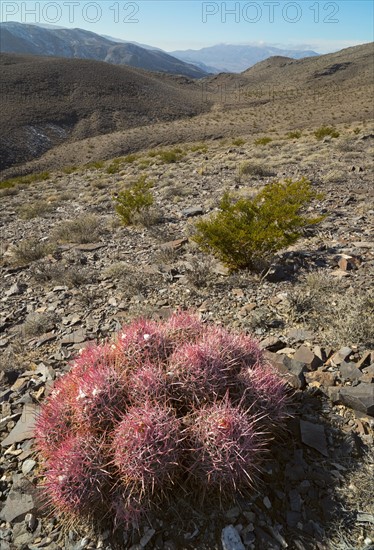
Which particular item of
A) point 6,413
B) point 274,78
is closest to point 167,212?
point 6,413

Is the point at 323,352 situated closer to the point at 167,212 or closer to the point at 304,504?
the point at 304,504

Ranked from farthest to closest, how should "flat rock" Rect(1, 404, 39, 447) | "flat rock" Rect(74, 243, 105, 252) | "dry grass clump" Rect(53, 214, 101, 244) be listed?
"dry grass clump" Rect(53, 214, 101, 244) < "flat rock" Rect(74, 243, 105, 252) < "flat rock" Rect(1, 404, 39, 447)

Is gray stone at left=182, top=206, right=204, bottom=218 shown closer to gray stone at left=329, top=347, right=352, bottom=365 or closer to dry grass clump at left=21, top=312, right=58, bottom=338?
dry grass clump at left=21, top=312, right=58, bottom=338

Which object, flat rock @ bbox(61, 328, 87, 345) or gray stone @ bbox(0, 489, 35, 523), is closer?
gray stone @ bbox(0, 489, 35, 523)

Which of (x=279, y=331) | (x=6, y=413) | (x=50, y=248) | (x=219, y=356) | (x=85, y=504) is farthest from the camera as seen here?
(x=50, y=248)

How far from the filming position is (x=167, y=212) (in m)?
11.1

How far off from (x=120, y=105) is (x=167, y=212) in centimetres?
5613

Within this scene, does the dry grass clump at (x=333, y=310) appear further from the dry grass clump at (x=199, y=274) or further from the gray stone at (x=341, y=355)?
the dry grass clump at (x=199, y=274)

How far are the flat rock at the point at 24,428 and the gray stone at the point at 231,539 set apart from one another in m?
1.81

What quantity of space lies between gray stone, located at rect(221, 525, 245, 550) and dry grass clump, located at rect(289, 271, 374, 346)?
2.29 meters

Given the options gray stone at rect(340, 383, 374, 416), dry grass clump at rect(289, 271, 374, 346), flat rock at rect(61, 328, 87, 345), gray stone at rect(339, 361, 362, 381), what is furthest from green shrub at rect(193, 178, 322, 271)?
gray stone at rect(340, 383, 374, 416)

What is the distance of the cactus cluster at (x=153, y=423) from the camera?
2.49 m

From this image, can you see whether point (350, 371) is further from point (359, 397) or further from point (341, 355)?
point (359, 397)

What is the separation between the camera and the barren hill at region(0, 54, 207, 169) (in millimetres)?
46566
